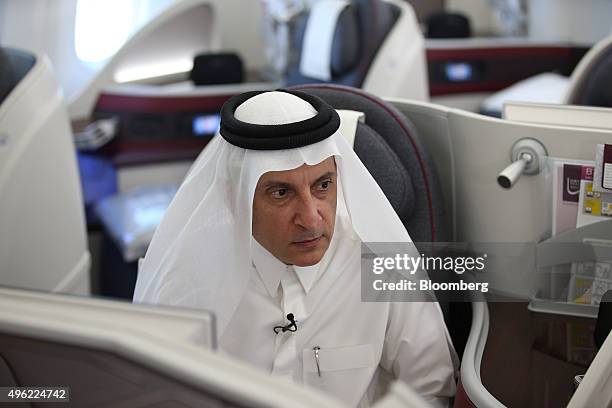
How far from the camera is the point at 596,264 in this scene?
1.37m

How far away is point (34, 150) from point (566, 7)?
9.93 feet

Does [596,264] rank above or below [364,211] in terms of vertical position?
below

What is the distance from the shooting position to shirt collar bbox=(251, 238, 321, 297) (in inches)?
51.8

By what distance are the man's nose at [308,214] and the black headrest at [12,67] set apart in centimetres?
127

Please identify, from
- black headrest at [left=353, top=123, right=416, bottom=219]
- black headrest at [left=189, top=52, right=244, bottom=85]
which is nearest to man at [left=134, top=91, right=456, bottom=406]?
black headrest at [left=353, top=123, right=416, bottom=219]

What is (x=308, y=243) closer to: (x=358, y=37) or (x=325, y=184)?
(x=325, y=184)

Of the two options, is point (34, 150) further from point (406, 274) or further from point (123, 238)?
point (406, 274)

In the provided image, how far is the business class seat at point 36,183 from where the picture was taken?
2.11 m

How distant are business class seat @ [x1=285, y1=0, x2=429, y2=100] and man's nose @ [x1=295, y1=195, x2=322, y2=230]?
1.92 meters

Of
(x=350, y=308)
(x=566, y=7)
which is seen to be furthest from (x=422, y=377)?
(x=566, y=7)

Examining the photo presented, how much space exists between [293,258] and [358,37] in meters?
2.02

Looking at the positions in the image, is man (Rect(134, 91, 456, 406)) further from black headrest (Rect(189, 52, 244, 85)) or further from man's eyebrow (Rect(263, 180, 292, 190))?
black headrest (Rect(189, 52, 244, 85))

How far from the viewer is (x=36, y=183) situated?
217cm

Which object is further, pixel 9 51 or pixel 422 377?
pixel 9 51
